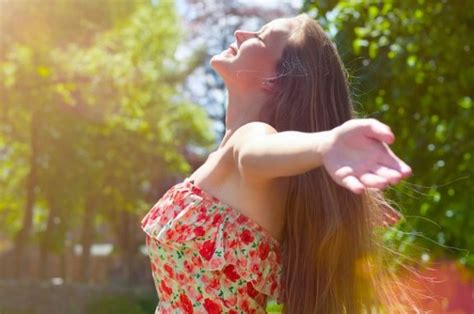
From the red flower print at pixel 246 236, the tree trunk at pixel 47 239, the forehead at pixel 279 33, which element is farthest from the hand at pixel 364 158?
the tree trunk at pixel 47 239

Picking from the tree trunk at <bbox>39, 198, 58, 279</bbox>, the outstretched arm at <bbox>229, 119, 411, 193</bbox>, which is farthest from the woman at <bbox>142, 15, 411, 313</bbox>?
the tree trunk at <bbox>39, 198, 58, 279</bbox>

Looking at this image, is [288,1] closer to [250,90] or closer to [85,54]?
[85,54]

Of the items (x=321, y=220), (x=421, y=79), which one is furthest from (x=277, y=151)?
(x=421, y=79)

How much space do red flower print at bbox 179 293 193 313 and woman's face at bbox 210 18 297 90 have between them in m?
0.72

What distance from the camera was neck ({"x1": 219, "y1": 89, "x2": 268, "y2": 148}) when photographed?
2969 millimetres

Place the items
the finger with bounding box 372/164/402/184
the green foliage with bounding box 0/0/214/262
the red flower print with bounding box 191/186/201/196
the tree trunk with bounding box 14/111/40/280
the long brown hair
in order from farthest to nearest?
the tree trunk with bounding box 14/111/40/280 < the green foliage with bounding box 0/0/214/262 < the red flower print with bounding box 191/186/201/196 < the long brown hair < the finger with bounding box 372/164/402/184

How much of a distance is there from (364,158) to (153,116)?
78.1 ft

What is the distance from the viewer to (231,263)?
2777mm

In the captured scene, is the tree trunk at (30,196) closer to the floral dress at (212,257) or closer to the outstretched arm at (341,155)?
the floral dress at (212,257)

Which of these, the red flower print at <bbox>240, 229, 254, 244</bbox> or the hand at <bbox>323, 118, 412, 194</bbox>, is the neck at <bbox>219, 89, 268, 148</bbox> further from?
the hand at <bbox>323, 118, 412, 194</bbox>

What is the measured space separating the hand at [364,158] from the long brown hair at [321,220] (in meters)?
0.76

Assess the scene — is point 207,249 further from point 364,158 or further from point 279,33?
point 364,158

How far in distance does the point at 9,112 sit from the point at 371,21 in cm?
1533

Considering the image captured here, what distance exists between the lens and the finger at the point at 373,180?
1.85 meters
